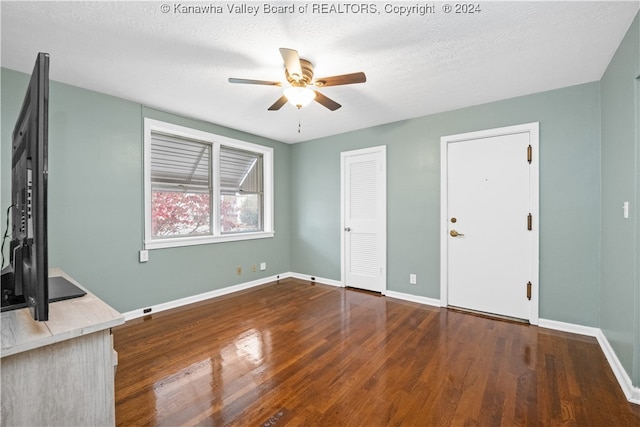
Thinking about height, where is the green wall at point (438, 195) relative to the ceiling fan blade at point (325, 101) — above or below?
below

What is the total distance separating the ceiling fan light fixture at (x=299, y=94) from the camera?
7.34 ft

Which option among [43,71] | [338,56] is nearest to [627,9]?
[338,56]

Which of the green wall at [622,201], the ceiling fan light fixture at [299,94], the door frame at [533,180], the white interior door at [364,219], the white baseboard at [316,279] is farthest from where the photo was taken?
the white baseboard at [316,279]

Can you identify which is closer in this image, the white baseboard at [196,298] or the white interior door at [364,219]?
the white baseboard at [196,298]

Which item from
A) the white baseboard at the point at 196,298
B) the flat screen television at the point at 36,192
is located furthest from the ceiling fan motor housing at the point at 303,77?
the white baseboard at the point at 196,298

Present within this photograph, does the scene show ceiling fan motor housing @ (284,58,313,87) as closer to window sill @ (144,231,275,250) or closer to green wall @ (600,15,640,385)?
green wall @ (600,15,640,385)

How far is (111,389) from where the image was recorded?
1.09 metres

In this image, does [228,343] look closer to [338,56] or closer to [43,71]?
[43,71]

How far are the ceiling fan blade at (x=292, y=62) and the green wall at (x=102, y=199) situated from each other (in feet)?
7.04

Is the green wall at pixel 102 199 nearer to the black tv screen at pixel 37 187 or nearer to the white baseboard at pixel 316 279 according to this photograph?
the white baseboard at pixel 316 279

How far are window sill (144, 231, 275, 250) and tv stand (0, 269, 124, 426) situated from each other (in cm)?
224

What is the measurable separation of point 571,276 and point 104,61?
4.66 metres

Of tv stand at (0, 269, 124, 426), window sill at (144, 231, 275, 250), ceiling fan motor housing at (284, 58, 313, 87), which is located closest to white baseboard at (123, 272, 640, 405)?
window sill at (144, 231, 275, 250)

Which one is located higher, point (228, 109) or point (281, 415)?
point (228, 109)
